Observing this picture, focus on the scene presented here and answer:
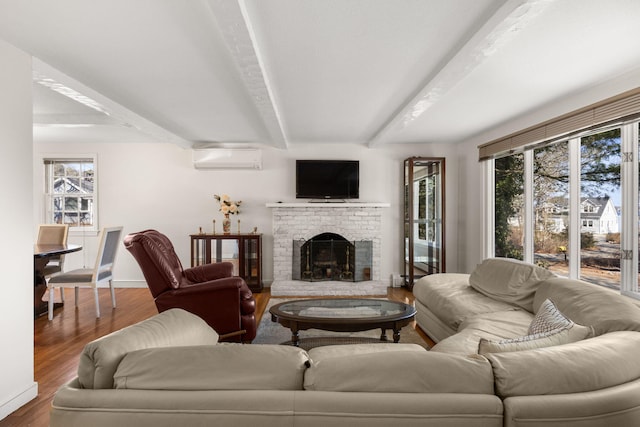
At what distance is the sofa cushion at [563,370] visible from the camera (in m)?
1.14

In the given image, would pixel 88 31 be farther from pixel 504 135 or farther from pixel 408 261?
pixel 408 261

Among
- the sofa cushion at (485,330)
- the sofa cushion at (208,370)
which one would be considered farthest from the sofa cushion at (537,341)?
the sofa cushion at (208,370)

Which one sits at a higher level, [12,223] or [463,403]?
[12,223]

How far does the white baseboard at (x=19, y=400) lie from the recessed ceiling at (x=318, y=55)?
213cm

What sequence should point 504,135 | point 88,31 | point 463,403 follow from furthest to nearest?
1. point 504,135
2. point 88,31
3. point 463,403

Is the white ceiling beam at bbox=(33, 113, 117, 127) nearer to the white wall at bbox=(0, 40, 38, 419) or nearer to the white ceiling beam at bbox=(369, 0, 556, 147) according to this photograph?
the white wall at bbox=(0, 40, 38, 419)

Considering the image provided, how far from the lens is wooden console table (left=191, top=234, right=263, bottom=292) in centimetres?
578

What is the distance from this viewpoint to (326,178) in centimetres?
603

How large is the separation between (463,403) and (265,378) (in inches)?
22.2

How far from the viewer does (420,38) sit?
236 cm

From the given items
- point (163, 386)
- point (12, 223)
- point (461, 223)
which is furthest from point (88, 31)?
point (461, 223)

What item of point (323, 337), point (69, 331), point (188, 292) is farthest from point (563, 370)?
point (69, 331)

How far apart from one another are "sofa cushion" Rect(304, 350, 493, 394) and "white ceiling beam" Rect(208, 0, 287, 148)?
1.64m

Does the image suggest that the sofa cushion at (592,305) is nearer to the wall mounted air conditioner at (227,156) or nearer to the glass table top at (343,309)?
the glass table top at (343,309)
